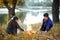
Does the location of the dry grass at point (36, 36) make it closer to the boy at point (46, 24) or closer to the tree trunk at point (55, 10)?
the boy at point (46, 24)

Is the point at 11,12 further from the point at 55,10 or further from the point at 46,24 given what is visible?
the point at 55,10

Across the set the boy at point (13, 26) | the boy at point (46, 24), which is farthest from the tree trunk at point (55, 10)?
the boy at point (13, 26)

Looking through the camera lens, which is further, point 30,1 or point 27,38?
point 30,1

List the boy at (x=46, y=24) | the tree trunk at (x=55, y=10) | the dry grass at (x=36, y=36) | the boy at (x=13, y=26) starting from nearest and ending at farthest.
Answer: the dry grass at (x=36, y=36) → the boy at (x=13, y=26) → the boy at (x=46, y=24) → the tree trunk at (x=55, y=10)

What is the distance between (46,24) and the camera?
2924 millimetres

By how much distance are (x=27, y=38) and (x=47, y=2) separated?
777 millimetres

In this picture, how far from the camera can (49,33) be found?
2.84m

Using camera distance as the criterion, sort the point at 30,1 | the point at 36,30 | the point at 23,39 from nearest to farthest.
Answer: the point at 23,39 < the point at 36,30 < the point at 30,1

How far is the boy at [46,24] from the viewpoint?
2895 millimetres

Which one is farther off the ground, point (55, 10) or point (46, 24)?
point (55, 10)

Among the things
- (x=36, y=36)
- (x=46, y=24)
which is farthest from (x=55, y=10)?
(x=36, y=36)

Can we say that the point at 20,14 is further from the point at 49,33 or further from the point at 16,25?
the point at 49,33

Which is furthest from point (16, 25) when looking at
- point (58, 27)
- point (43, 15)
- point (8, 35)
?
point (58, 27)

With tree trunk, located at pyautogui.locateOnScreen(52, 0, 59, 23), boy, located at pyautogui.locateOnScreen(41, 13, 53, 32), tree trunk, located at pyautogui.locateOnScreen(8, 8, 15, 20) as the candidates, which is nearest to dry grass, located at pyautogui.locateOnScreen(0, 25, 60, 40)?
boy, located at pyautogui.locateOnScreen(41, 13, 53, 32)
